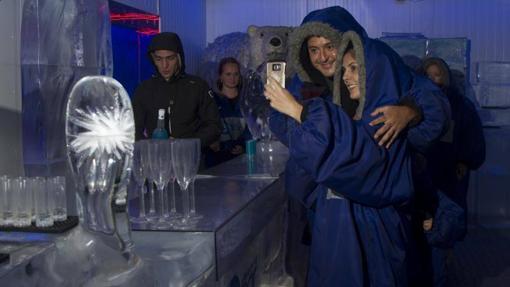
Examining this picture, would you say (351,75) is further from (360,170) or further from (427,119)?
(360,170)

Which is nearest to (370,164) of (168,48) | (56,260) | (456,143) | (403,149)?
(403,149)

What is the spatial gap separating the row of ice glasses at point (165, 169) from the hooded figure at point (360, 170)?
0.30m

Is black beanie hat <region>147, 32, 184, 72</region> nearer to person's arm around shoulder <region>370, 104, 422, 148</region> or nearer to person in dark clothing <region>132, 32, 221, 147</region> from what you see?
person in dark clothing <region>132, 32, 221, 147</region>

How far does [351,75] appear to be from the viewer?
1.78 meters

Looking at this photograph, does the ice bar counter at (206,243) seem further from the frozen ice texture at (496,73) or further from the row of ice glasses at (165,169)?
the frozen ice texture at (496,73)

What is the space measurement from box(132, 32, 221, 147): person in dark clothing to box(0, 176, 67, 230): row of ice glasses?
6.81ft

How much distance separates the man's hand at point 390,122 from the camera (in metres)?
1.60

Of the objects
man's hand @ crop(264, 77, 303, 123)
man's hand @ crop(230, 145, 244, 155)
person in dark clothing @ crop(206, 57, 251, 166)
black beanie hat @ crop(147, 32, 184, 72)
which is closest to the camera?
man's hand @ crop(264, 77, 303, 123)

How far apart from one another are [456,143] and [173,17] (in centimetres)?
240

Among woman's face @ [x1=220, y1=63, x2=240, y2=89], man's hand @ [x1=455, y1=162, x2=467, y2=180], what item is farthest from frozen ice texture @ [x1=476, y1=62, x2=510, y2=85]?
woman's face @ [x1=220, y1=63, x2=240, y2=89]

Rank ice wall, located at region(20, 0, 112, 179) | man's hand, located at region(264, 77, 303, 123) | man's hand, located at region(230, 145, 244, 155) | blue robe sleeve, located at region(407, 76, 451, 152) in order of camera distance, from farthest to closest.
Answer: man's hand, located at region(230, 145, 244, 155) < ice wall, located at region(20, 0, 112, 179) < blue robe sleeve, located at region(407, 76, 451, 152) < man's hand, located at region(264, 77, 303, 123)

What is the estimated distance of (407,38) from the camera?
498 centimetres

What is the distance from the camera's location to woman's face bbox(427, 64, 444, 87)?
353cm

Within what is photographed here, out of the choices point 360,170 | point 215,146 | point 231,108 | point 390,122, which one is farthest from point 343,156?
point 231,108
